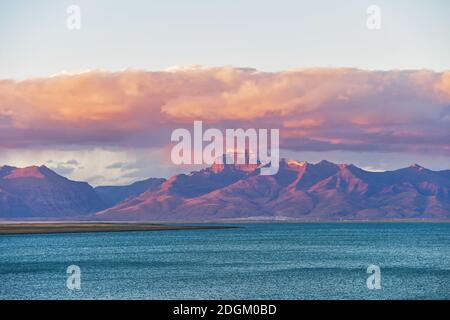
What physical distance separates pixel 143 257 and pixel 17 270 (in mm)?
36021

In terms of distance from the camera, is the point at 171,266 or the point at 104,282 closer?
the point at 104,282

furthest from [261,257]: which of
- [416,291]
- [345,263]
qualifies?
[416,291]

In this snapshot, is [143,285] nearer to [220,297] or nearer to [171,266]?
[220,297]

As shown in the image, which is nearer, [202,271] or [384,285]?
[384,285]

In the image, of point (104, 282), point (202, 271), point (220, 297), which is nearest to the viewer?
point (220, 297)

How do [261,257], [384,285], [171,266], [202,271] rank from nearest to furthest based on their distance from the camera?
[384,285], [202,271], [171,266], [261,257]

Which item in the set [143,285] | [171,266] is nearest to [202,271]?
[171,266]

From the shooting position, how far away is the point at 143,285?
99.9 metres
